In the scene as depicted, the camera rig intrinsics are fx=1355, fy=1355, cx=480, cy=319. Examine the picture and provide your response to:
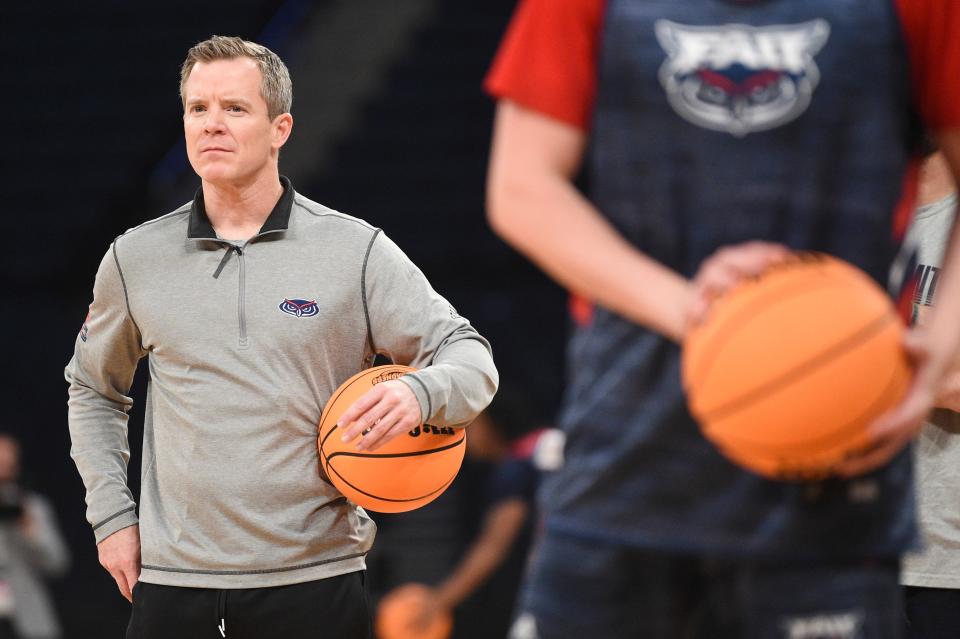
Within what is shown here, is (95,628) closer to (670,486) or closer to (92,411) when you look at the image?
(92,411)

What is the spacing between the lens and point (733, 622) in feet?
6.59

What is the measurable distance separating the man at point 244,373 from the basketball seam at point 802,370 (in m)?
1.39

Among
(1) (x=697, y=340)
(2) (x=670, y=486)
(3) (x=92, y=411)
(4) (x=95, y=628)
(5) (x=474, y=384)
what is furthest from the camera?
(4) (x=95, y=628)

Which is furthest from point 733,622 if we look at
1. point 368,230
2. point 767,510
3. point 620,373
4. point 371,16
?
point 371,16

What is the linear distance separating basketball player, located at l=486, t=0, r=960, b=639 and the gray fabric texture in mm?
1405

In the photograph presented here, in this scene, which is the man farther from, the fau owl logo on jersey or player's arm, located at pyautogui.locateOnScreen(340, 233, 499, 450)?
the fau owl logo on jersey

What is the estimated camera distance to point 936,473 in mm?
3439

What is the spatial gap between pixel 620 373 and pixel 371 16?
11891mm

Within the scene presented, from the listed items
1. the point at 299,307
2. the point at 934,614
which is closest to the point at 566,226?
the point at 299,307

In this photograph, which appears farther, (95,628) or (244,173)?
(95,628)

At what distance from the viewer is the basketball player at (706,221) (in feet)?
6.48

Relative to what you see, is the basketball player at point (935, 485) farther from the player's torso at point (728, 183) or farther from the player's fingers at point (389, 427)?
the player's torso at point (728, 183)

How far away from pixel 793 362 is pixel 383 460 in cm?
161

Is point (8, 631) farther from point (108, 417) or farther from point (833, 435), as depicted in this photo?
point (833, 435)
